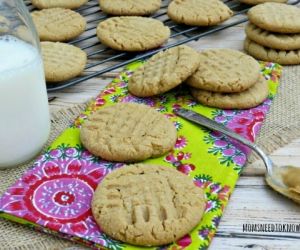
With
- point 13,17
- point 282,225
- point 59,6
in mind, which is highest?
point 13,17

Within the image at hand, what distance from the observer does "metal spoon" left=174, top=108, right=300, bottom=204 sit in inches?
36.6

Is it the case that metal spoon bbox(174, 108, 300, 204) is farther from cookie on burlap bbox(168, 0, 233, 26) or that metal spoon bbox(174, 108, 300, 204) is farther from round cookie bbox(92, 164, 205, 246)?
→ cookie on burlap bbox(168, 0, 233, 26)

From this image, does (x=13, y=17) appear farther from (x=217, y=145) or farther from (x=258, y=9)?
(x=258, y=9)

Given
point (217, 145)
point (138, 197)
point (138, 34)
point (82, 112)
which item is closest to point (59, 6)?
point (138, 34)

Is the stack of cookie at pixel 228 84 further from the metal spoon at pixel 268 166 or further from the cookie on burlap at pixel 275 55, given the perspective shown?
the cookie on burlap at pixel 275 55

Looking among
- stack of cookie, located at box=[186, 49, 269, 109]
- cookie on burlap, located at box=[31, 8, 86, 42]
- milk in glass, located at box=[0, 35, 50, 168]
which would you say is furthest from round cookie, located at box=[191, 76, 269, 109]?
cookie on burlap, located at box=[31, 8, 86, 42]

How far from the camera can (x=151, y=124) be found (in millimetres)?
1081

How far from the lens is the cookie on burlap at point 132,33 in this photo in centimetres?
144

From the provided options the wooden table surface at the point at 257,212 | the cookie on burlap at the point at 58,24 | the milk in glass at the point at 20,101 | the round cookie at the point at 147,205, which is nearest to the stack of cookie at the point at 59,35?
the cookie on burlap at the point at 58,24

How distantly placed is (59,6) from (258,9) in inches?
25.7

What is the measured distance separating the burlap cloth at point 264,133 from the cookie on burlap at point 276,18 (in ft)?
0.36

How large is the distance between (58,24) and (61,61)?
0.89ft

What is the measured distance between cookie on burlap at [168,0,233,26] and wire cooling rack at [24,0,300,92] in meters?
0.03

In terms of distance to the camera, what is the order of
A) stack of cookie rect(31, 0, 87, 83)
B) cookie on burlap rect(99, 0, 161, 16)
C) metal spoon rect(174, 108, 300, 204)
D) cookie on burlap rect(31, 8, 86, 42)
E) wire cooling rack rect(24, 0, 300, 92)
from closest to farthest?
1. metal spoon rect(174, 108, 300, 204)
2. stack of cookie rect(31, 0, 87, 83)
3. wire cooling rack rect(24, 0, 300, 92)
4. cookie on burlap rect(31, 8, 86, 42)
5. cookie on burlap rect(99, 0, 161, 16)
